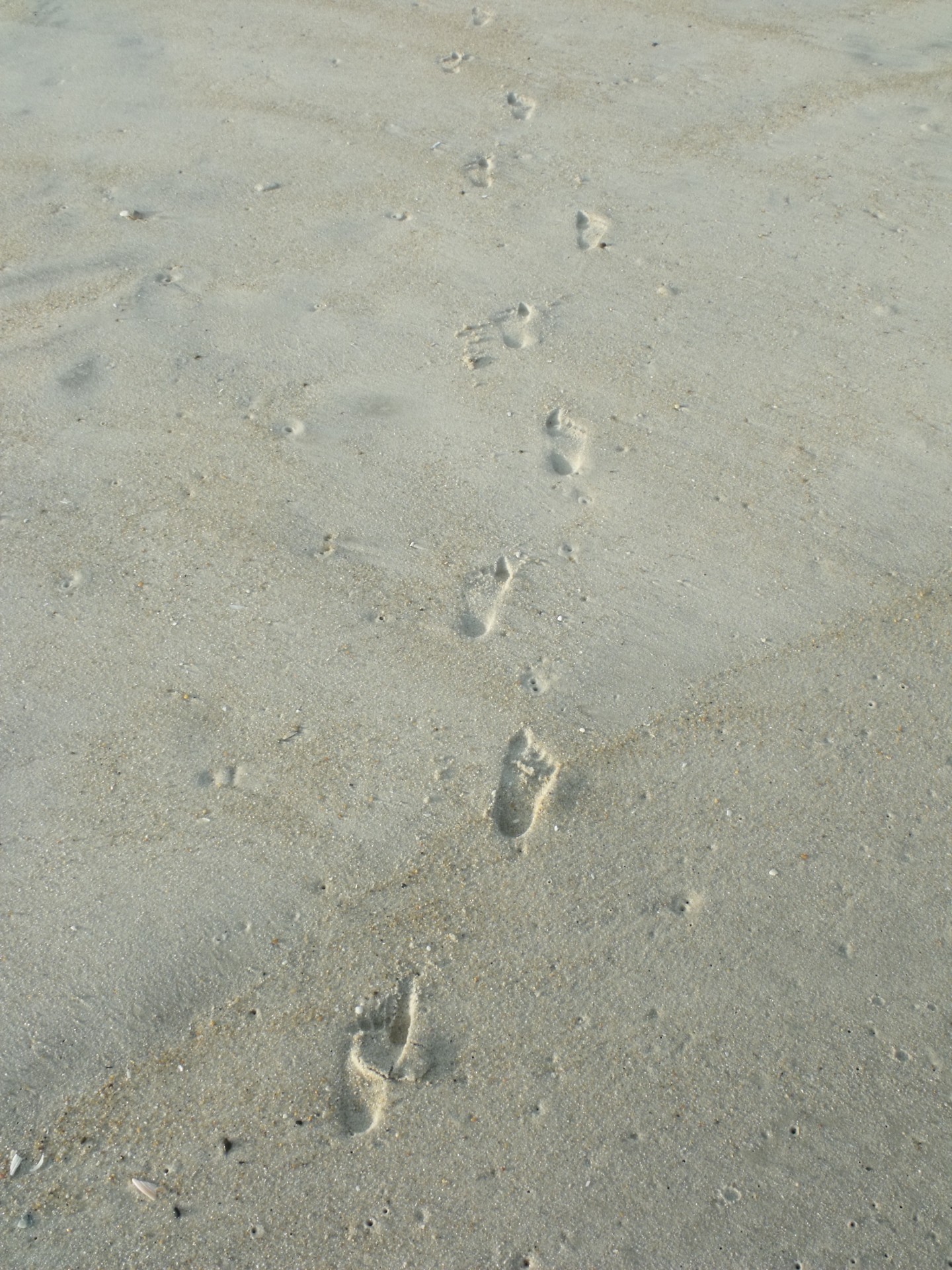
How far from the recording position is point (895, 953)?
1.99 m

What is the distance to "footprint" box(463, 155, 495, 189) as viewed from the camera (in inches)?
147

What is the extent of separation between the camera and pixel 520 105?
4.10 m

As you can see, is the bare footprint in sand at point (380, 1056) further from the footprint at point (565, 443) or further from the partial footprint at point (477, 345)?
the partial footprint at point (477, 345)

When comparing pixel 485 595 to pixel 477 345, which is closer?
pixel 485 595

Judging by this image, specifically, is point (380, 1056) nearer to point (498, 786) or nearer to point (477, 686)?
point (498, 786)

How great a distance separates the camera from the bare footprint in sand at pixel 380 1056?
5.99ft

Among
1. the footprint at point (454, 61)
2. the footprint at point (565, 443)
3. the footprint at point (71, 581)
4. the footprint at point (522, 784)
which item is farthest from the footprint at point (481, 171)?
the footprint at point (522, 784)

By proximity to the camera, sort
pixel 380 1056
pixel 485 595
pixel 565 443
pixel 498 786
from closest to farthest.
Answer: pixel 380 1056 → pixel 498 786 → pixel 485 595 → pixel 565 443

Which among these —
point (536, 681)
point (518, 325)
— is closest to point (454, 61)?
point (518, 325)

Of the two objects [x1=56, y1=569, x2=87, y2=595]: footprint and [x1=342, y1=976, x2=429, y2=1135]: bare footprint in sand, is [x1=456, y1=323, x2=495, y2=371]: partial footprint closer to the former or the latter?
[x1=56, y1=569, x2=87, y2=595]: footprint

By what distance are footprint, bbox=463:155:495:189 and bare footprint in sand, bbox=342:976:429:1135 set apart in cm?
273

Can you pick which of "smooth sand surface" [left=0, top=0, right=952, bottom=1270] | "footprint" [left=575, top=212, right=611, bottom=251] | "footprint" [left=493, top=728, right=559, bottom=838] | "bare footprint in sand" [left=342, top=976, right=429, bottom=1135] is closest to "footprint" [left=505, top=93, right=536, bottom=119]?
"smooth sand surface" [left=0, top=0, right=952, bottom=1270]

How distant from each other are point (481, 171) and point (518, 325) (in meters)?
0.90

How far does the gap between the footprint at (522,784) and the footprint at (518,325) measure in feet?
4.30
